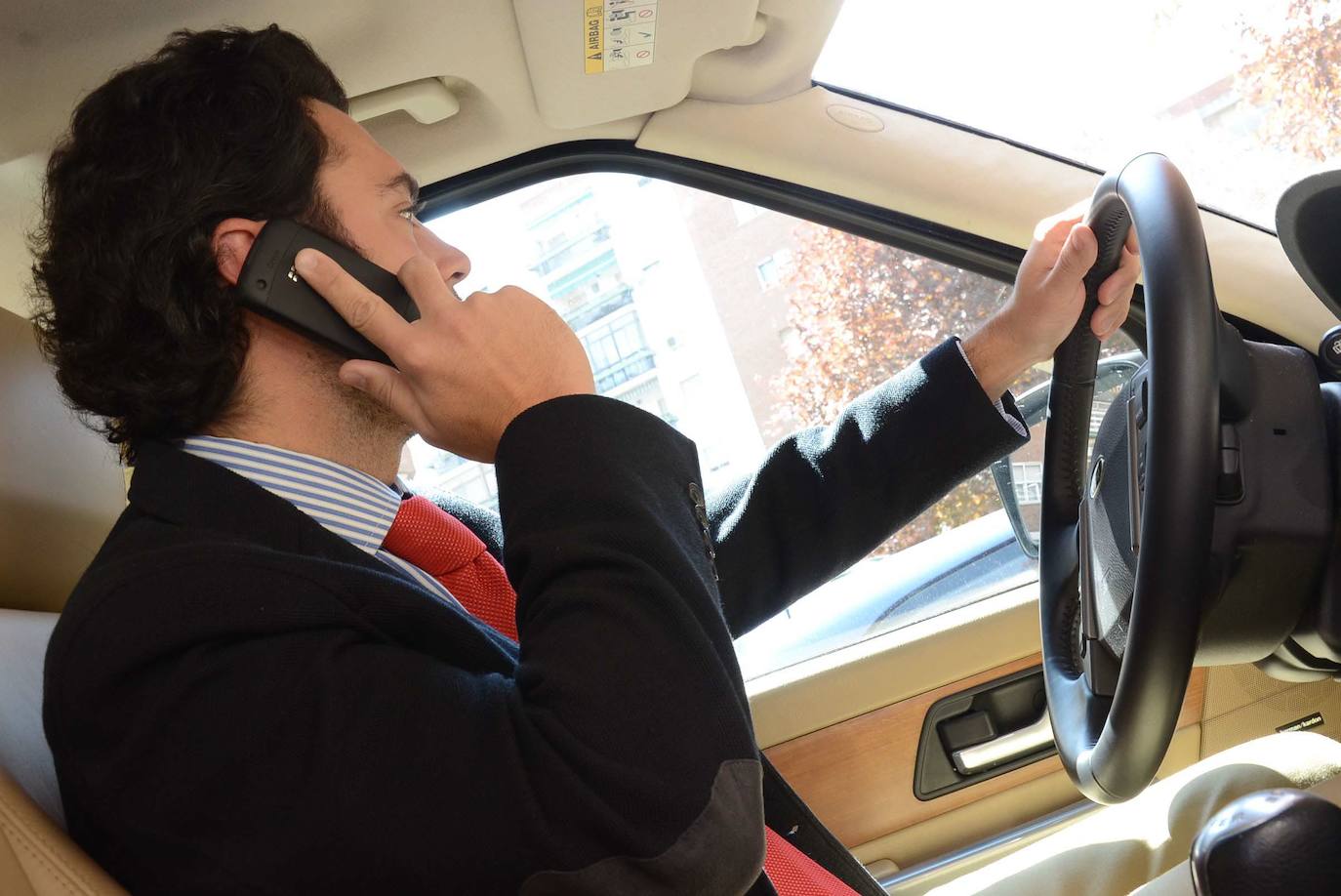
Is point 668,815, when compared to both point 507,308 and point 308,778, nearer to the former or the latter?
point 308,778

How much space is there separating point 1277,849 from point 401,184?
1.04 meters

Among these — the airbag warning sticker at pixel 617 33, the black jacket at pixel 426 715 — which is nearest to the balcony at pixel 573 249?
the airbag warning sticker at pixel 617 33

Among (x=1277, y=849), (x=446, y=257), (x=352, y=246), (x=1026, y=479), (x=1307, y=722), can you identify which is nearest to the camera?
(x=1277, y=849)

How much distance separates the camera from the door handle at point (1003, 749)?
1.71 m

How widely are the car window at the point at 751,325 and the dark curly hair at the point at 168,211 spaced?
18.2 inches

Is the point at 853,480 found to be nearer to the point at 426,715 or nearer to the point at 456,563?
the point at 456,563

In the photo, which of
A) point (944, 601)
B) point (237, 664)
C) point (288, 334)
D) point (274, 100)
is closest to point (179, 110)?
point (274, 100)

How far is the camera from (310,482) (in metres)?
1.02

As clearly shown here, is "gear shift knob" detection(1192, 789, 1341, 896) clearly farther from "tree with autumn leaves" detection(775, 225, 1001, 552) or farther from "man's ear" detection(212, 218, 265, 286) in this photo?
"tree with autumn leaves" detection(775, 225, 1001, 552)

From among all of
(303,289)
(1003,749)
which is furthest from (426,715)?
(1003,749)

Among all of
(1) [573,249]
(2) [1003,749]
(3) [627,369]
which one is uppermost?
(1) [573,249]

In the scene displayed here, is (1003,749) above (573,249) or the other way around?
the other way around

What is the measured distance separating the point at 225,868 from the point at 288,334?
0.53 metres

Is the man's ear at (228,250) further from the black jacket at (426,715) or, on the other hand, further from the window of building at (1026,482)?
the window of building at (1026,482)
